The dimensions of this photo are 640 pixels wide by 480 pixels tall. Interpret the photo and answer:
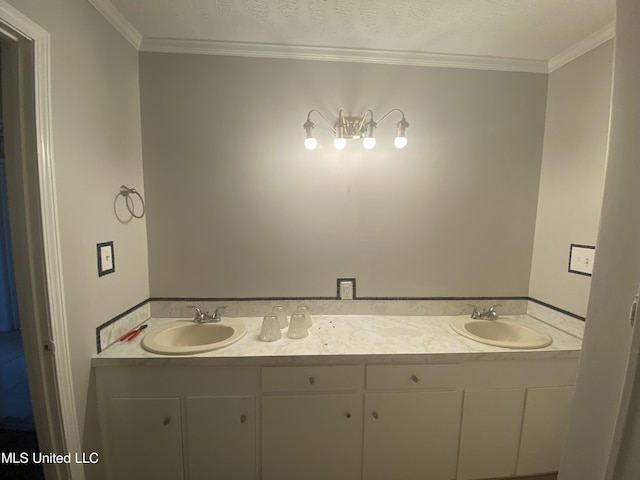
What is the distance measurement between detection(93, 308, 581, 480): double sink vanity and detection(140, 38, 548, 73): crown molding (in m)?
1.62

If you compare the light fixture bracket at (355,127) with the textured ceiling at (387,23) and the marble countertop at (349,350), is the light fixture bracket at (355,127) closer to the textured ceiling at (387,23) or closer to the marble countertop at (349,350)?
the textured ceiling at (387,23)

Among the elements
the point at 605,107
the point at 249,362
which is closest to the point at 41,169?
the point at 249,362

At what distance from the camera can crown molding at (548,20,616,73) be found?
1.29 meters

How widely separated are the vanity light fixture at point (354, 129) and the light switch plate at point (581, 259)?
1.14 metres

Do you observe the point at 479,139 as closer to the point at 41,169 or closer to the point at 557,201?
the point at 557,201

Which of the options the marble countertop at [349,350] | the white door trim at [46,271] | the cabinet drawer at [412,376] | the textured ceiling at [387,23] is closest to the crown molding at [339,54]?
the textured ceiling at [387,23]

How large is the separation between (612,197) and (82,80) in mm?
1876

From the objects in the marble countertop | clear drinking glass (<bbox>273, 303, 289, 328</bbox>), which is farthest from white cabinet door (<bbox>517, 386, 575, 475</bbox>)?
clear drinking glass (<bbox>273, 303, 289, 328</bbox>)

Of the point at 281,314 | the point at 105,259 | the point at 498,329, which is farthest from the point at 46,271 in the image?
the point at 498,329

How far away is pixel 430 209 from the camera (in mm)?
1648

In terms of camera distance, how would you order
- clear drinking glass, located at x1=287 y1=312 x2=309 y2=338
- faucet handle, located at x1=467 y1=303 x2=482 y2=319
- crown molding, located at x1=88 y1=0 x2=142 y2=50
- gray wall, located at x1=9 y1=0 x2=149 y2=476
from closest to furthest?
gray wall, located at x1=9 y1=0 x2=149 y2=476, crown molding, located at x1=88 y1=0 x2=142 y2=50, clear drinking glass, located at x1=287 y1=312 x2=309 y2=338, faucet handle, located at x1=467 y1=303 x2=482 y2=319

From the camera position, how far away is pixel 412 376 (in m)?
1.27

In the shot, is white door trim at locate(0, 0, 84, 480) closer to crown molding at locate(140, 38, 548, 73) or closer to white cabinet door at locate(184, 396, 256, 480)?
white cabinet door at locate(184, 396, 256, 480)

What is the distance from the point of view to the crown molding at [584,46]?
4.25ft
